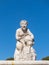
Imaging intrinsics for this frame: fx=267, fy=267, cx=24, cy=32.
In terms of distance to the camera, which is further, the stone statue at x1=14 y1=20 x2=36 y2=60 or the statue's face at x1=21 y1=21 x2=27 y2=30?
the statue's face at x1=21 y1=21 x2=27 y2=30

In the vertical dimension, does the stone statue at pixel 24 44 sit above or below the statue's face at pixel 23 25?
below

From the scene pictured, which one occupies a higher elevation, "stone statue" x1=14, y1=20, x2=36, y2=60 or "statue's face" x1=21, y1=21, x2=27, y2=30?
"statue's face" x1=21, y1=21, x2=27, y2=30

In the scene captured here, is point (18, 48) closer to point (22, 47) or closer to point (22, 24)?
point (22, 47)

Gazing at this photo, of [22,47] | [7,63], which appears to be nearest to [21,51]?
[22,47]

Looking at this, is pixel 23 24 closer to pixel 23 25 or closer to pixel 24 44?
pixel 23 25

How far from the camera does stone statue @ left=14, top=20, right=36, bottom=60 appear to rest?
15922 mm

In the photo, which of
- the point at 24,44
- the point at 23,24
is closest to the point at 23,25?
the point at 23,24

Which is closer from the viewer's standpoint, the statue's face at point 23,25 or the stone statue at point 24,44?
the stone statue at point 24,44

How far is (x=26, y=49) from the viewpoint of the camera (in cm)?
1594

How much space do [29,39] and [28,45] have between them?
40cm

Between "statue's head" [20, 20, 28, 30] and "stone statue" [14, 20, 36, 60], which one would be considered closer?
"stone statue" [14, 20, 36, 60]

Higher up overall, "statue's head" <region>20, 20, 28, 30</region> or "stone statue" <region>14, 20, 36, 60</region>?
"statue's head" <region>20, 20, 28, 30</region>

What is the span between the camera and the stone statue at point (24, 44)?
15922 millimetres

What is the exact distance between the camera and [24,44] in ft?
53.3
